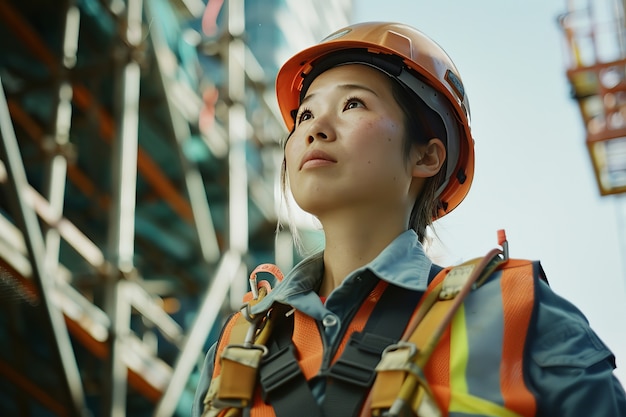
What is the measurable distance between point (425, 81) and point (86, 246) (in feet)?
18.8

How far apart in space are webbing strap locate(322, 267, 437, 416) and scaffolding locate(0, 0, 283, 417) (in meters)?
5.05

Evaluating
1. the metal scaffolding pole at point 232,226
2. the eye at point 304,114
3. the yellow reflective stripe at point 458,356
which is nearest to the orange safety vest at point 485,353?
the yellow reflective stripe at point 458,356

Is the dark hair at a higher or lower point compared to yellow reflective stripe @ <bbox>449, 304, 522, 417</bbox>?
higher

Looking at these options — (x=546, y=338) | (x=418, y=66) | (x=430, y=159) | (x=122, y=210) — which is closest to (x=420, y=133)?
(x=430, y=159)

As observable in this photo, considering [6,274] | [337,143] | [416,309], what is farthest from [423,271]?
[6,274]

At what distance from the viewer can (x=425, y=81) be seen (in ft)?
7.27

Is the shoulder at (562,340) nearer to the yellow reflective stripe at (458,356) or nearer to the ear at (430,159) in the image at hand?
the yellow reflective stripe at (458,356)

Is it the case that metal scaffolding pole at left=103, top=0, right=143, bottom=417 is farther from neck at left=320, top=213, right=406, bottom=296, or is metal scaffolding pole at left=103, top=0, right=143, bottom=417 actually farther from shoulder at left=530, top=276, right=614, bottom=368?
shoulder at left=530, top=276, right=614, bottom=368

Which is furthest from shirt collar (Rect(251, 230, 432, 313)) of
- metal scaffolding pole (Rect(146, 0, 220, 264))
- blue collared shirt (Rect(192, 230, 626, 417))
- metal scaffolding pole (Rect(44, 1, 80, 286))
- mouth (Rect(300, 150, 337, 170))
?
metal scaffolding pole (Rect(146, 0, 220, 264))

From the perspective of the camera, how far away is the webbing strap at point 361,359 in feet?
5.14

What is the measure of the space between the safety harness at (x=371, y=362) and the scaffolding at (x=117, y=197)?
491 cm

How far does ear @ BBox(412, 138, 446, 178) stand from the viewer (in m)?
2.13

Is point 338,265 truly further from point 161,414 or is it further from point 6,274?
point 161,414

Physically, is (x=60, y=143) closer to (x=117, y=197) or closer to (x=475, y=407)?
(x=117, y=197)
